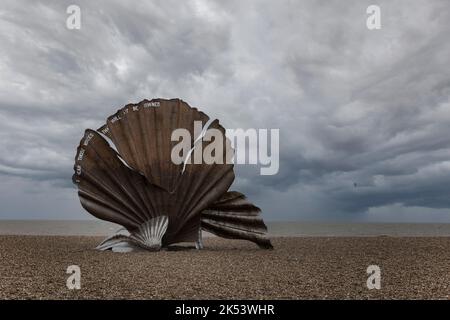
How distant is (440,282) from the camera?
23.9 ft

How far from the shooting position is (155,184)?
11.7 metres

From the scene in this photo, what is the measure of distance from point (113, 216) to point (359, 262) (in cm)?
651

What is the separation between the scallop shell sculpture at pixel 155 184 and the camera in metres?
11.7

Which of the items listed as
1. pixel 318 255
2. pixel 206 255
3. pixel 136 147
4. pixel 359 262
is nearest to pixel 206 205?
pixel 206 255

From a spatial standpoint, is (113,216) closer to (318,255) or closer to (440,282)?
(318,255)

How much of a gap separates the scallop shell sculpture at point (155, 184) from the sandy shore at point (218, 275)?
1.19m

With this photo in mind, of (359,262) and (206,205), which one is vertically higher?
(206,205)
